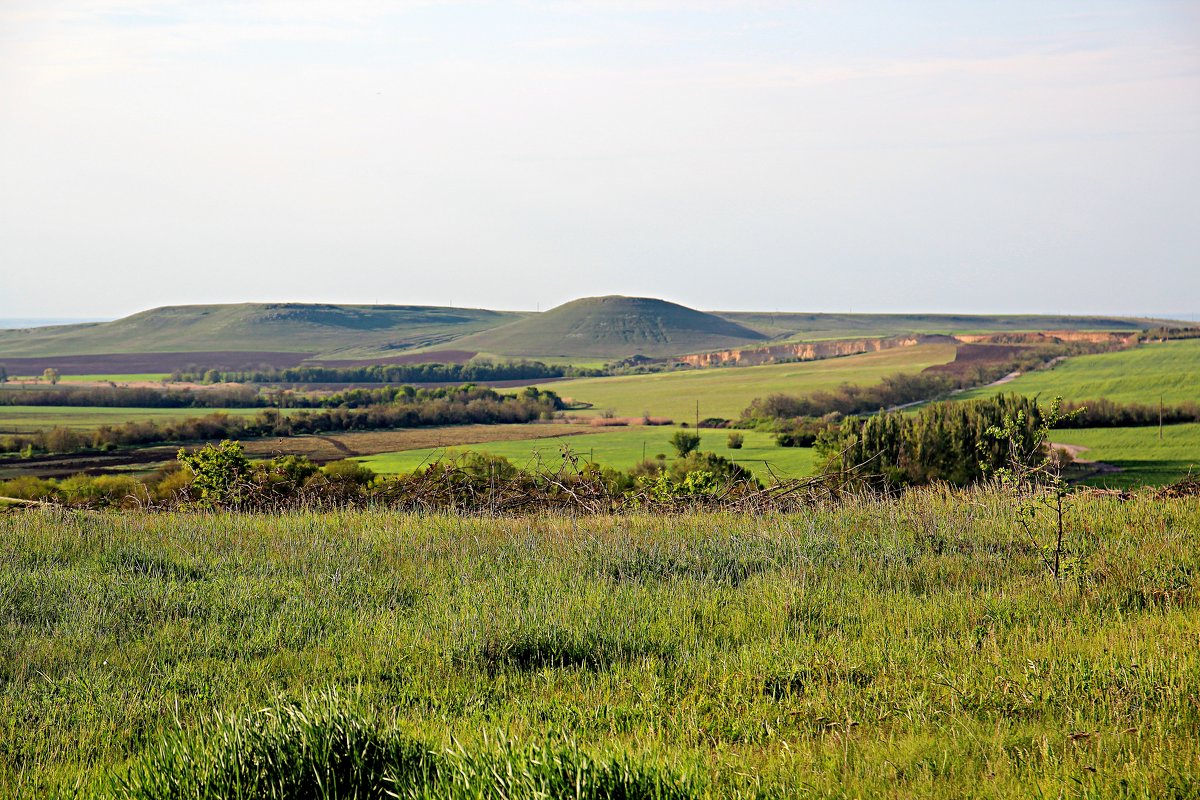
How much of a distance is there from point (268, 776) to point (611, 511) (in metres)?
10.2

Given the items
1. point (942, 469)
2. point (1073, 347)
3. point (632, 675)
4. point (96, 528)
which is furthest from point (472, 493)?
point (1073, 347)

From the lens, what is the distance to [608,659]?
6.93 metres

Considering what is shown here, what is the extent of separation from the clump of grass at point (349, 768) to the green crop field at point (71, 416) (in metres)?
73.4

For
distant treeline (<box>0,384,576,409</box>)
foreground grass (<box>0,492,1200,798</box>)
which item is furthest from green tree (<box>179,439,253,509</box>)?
distant treeline (<box>0,384,576,409</box>)

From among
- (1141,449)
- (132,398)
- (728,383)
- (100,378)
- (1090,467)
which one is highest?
(100,378)

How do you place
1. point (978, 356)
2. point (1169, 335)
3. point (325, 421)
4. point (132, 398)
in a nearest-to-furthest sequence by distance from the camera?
point (325, 421)
point (132, 398)
point (978, 356)
point (1169, 335)

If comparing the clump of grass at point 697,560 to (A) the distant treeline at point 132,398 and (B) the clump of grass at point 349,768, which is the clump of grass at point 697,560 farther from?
(A) the distant treeline at point 132,398

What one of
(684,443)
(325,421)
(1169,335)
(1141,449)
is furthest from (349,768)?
(1169,335)

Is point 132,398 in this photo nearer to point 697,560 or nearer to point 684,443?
point 684,443

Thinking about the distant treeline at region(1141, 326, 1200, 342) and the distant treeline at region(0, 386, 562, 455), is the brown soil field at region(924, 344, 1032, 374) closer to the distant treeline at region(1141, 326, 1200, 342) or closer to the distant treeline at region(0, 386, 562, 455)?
the distant treeline at region(1141, 326, 1200, 342)

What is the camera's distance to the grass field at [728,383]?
369ft

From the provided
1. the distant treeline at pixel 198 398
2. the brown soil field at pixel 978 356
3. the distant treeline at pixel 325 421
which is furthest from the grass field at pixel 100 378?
the brown soil field at pixel 978 356

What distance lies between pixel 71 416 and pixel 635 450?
50.8 m

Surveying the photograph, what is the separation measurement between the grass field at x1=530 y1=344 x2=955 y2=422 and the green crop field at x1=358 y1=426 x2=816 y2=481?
17806 millimetres
